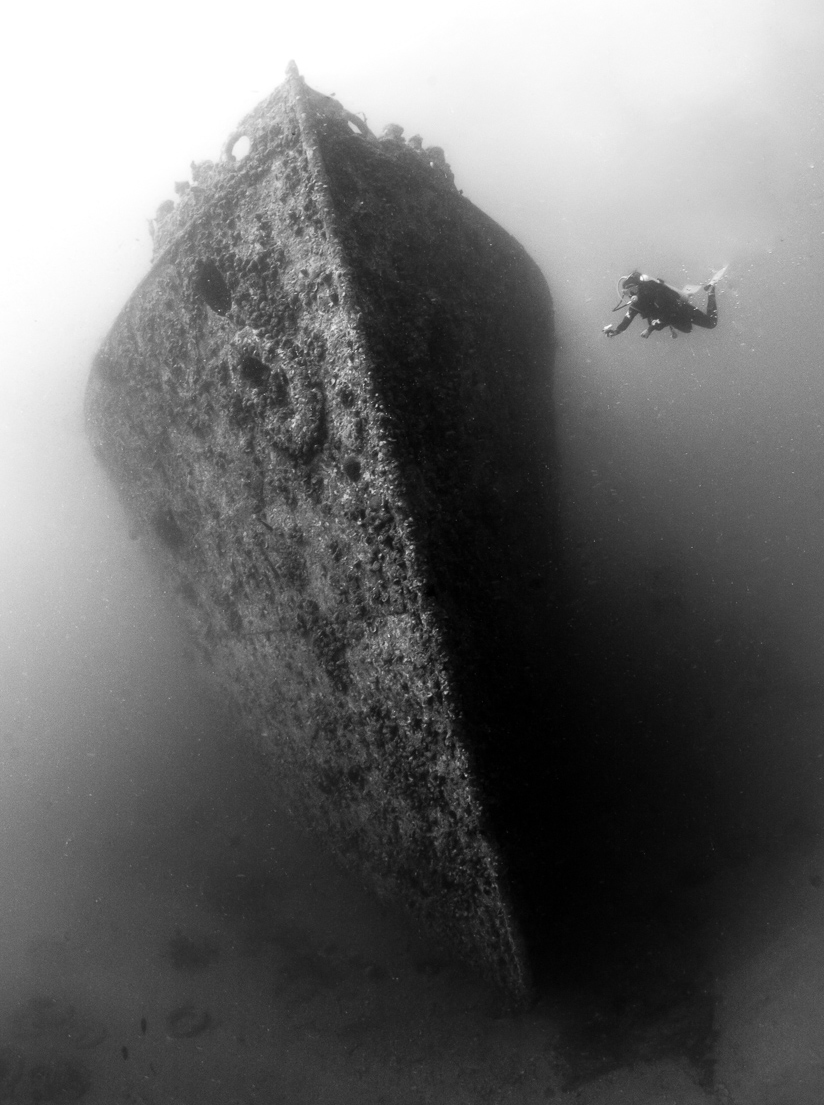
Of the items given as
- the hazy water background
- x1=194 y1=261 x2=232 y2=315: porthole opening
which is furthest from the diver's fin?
x1=194 y1=261 x2=232 y2=315: porthole opening

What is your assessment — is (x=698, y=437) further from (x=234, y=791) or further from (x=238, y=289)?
(x=234, y=791)

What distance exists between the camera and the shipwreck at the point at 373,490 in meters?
2.38

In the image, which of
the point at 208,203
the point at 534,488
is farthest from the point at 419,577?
the point at 208,203

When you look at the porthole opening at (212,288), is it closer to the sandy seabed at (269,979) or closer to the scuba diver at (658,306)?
the scuba diver at (658,306)

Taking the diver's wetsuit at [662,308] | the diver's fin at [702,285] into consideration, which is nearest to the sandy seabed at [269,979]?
the diver's wetsuit at [662,308]

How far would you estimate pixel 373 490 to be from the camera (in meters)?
2.42

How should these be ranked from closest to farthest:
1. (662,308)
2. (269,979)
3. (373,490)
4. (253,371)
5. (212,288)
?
(373,490)
(253,371)
(212,288)
(269,979)
(662,308)

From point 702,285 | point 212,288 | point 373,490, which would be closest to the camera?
point 373,490

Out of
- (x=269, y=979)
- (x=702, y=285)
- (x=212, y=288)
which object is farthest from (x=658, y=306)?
(x=269, y=979)

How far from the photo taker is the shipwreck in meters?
2.38

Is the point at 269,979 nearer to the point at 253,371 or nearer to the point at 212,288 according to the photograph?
the point at 253,371

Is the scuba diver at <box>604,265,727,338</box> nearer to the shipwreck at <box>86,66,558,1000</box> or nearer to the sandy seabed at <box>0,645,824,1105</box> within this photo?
the shipwreck at <box>86,66,558,1000</box>

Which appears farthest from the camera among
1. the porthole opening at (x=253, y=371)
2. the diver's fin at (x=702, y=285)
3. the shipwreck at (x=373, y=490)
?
the diver's fin at (x=702, y=285)

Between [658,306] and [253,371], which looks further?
[658,306]
